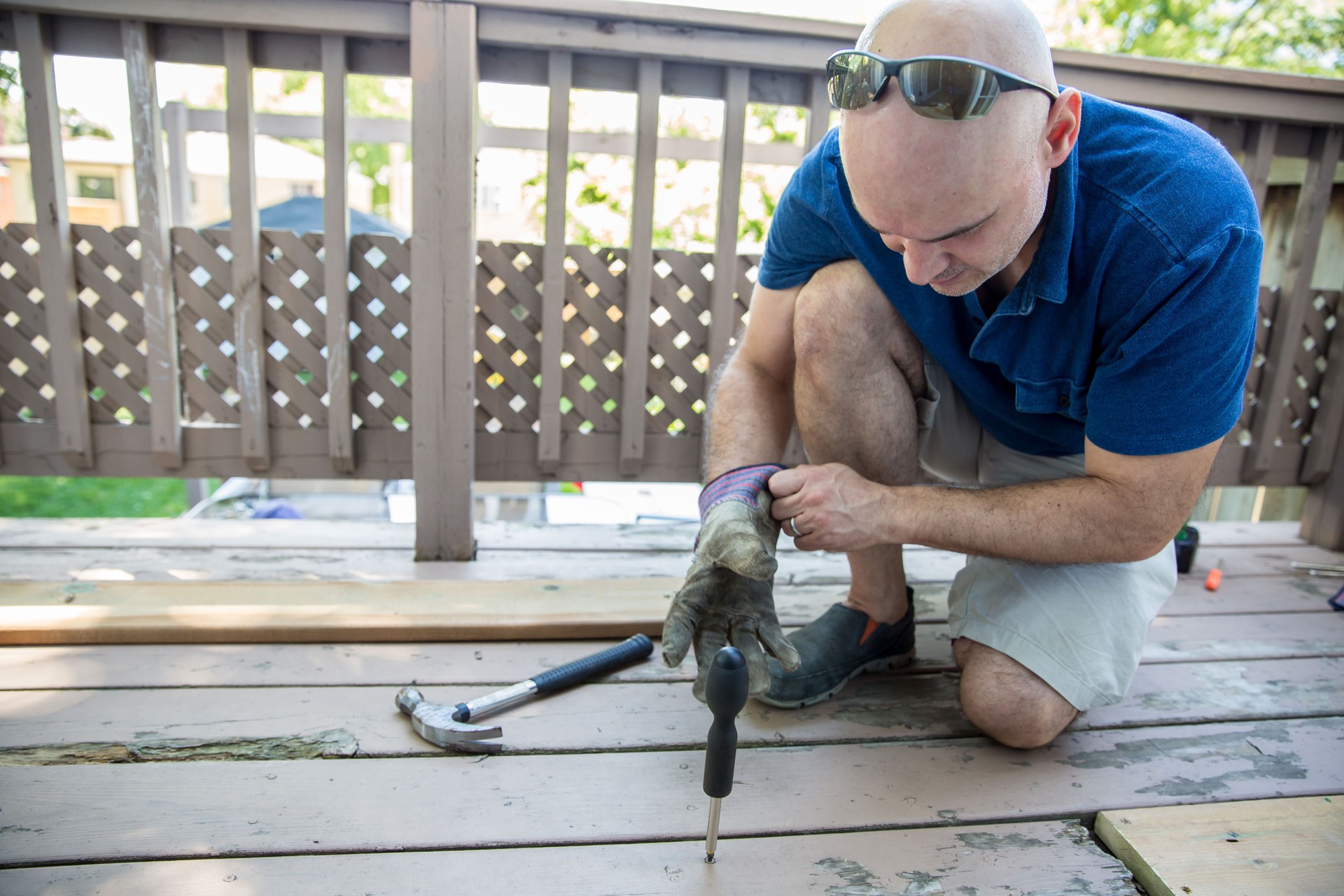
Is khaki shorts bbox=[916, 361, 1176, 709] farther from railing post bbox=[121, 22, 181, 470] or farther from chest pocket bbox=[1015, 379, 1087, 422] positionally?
railing post bbox=[121, 22, 181, 470]

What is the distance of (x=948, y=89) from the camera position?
979 millimetres

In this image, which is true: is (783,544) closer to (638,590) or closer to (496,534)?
(638,590)

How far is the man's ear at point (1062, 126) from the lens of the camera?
1075 mm

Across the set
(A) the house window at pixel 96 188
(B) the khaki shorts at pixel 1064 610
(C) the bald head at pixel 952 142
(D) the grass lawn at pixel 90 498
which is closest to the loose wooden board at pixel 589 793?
(B) the khaki shorts at pixel 1064 610

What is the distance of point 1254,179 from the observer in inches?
92.0

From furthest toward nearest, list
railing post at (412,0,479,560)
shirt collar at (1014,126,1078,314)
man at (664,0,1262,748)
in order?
railing post at (412,0,479,560) < shirt collar at (1014,126,1078,314) < man at (664,0,1262,748)

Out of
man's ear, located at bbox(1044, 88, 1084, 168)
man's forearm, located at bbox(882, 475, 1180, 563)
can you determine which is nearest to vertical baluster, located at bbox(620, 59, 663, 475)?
man's forearm, located at bbox(882, 475, 1180, 563)

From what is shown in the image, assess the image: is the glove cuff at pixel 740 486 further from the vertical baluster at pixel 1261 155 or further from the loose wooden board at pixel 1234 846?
the vertical baluster at pixel 1261 155

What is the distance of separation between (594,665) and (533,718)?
0.16 meters

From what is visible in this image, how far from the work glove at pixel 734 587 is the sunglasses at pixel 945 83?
60cm

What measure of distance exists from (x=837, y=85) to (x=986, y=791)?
1.02m

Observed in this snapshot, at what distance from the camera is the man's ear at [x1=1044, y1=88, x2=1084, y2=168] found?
1.08 meters

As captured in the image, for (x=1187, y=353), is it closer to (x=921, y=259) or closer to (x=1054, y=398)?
(x=1054, y=398)

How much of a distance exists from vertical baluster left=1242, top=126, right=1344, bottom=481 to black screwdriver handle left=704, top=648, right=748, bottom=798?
223 cm
